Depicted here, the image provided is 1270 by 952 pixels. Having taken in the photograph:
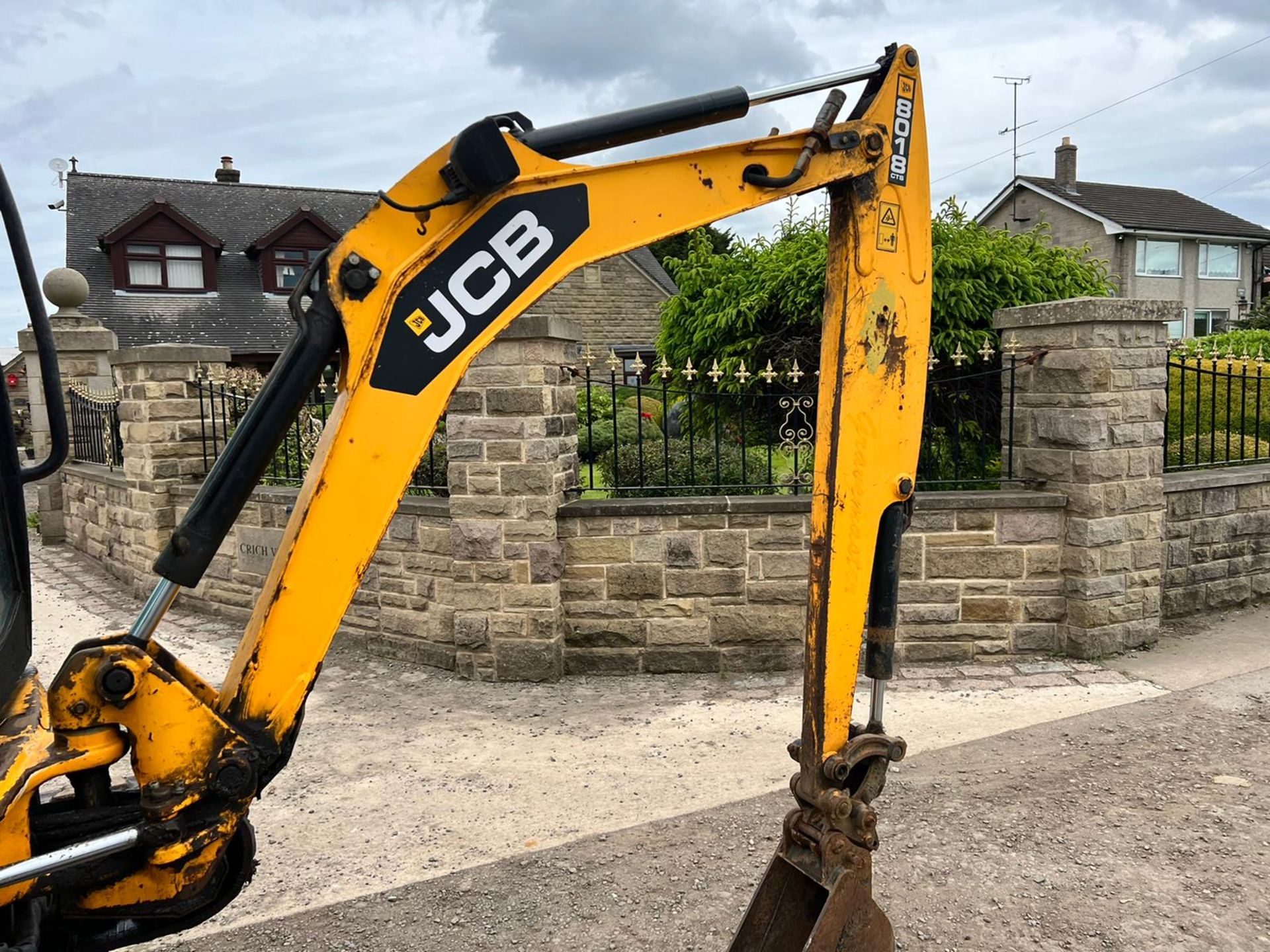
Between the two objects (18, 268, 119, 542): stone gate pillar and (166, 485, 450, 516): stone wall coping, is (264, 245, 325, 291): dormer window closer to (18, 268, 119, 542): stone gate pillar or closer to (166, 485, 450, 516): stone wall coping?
(18, 268, 119, 542): stone gate pillar

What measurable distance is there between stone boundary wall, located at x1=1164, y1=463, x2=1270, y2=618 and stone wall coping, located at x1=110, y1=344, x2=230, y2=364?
7.88 meters

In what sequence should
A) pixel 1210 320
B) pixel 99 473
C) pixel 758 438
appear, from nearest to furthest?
pixel 758 438 < pixel 99 473 < pixel 1210 320

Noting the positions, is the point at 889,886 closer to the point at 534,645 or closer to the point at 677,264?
the point at 534,645

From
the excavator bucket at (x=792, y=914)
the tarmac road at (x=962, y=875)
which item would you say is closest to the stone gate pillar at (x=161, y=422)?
the tarmac road at (x=962, y=875)

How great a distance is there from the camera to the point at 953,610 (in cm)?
637

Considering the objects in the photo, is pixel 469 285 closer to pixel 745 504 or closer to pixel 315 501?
pixel 315 501

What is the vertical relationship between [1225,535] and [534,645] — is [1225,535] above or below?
above

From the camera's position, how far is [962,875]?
12.4ft

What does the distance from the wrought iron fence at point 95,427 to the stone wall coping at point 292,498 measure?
6.71ft

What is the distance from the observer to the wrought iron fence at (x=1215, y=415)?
736 centimetres

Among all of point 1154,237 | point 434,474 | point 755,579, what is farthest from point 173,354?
point 1154,237

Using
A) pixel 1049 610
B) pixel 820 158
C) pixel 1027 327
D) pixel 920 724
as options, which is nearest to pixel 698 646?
pixel 920 724

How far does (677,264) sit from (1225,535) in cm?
548

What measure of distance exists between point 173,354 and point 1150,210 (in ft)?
121
